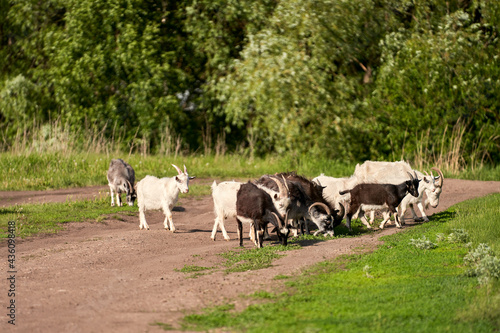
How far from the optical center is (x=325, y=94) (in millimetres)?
24062

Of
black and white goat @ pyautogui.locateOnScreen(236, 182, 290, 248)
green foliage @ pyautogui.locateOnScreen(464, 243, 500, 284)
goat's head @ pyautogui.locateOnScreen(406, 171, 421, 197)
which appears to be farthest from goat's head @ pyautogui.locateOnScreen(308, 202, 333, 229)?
green foliage @ pyautogui.locateOnScreen(464, 243, 500, 284)

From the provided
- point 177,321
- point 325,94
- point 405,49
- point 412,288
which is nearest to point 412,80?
point 405,49

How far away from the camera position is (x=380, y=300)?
7883mm

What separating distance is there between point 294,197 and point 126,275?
4222 millimetres

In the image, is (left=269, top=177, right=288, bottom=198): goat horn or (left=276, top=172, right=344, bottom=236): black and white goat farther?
(left=276, top=172, right=344, bottom=236): black and white goat

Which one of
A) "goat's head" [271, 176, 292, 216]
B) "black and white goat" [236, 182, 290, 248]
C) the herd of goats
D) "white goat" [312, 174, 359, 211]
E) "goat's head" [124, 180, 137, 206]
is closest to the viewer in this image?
"black and white goat" [236, 182, 290, 248]

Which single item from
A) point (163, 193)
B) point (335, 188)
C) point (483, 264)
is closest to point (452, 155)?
point (335, 188)

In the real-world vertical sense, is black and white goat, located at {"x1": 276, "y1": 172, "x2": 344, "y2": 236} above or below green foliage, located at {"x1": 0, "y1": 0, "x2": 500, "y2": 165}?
below

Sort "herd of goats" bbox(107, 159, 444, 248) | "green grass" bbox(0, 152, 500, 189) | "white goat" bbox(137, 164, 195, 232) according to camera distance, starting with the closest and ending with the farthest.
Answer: "herd of goats" bbox(107, 159, 444, 248), "white goat" bbox(137, 164, 195, 232), "green grass" bbox(0, 152, 500, 189)

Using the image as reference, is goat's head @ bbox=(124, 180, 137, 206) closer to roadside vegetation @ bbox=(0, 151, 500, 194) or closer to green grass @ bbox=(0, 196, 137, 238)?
green grass @ bbox=(0, 196, 137, 238)

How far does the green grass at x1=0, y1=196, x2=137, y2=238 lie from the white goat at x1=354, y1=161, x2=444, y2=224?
5527 mm

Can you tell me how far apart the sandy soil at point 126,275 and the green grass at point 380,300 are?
0.43 meters

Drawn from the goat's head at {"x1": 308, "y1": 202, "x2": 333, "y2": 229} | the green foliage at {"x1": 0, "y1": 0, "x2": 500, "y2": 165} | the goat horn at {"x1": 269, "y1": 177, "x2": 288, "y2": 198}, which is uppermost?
the green foliage at {"x1": 0, "y1": 0, "x2": 500, "y2": 165}

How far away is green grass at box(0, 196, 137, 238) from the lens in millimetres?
13977
